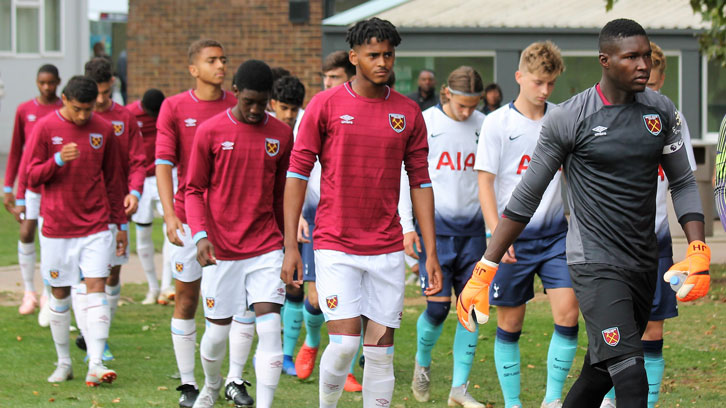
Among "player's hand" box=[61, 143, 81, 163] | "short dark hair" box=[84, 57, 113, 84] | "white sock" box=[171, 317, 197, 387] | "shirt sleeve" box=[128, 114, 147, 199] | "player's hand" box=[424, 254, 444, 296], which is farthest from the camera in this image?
"short dark hair" box=[84, 57, 113, 84]

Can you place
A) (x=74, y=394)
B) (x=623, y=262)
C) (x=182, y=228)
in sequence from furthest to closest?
1. (x=74, y=394)
2. (x=182, y=228)
3. (x=623, y=262)

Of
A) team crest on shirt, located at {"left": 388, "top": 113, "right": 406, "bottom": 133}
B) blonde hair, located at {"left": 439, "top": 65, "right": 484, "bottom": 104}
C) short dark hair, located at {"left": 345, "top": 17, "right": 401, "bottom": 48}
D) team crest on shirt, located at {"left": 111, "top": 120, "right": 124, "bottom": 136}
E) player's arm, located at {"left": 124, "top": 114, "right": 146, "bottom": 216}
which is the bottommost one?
player's arm, located at {"left": 124, "top": 114, "right": 146, "bottom": 216}

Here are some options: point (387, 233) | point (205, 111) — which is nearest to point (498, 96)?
point (205, 111)

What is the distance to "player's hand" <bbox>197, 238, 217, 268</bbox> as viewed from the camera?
666 cm

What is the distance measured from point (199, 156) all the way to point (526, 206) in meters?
2.41

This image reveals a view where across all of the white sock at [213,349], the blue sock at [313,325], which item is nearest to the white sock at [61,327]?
the white sock at [213,349]

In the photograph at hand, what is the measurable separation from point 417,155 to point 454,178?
1.55 m

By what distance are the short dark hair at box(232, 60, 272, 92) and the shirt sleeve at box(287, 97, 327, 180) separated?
2.60ft

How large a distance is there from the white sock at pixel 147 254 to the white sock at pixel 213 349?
5.18 metres

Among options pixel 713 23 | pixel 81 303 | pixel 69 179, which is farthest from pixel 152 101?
pixel 713 23

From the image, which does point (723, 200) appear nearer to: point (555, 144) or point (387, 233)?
point (555, 144)

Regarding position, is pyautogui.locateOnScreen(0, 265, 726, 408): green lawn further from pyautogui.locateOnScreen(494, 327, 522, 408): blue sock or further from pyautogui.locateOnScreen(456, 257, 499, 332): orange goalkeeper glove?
pyautogui.locateOnScreen(456, 257, 499, 332): orange goalkeeper glove

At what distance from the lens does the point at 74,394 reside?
7969mm

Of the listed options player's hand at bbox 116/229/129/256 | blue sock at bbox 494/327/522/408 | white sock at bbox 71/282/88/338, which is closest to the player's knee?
blue sock at bbox 494/327/522/408
